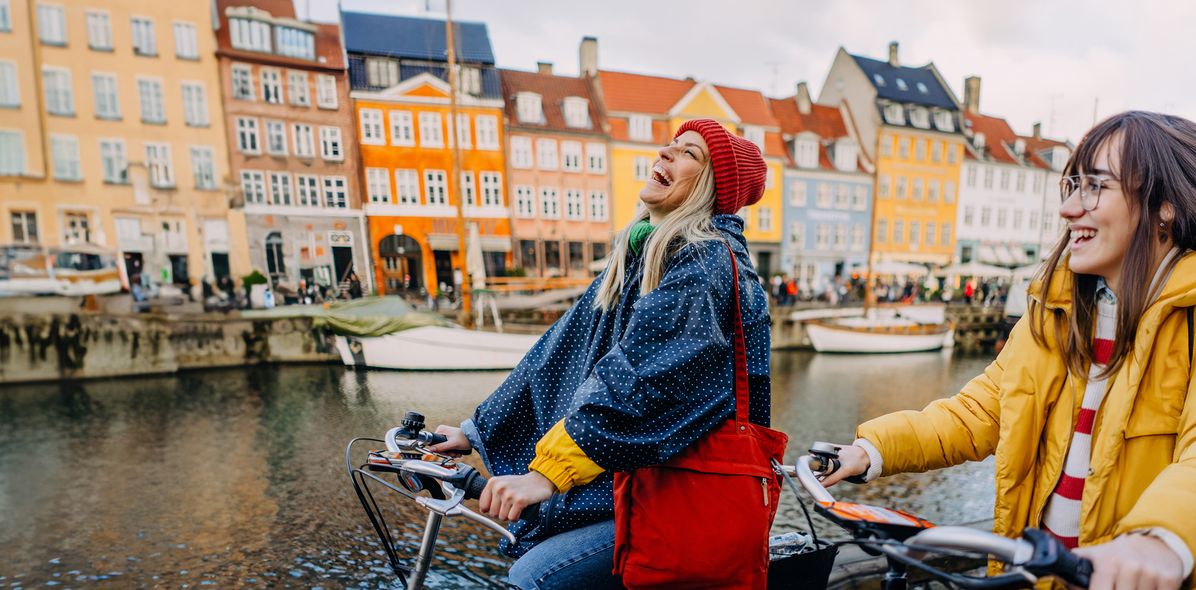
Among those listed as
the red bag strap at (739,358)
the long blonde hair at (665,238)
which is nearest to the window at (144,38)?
the long blonde hair at (665,238)

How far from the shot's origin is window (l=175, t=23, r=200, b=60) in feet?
66.1

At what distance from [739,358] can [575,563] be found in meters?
0.60

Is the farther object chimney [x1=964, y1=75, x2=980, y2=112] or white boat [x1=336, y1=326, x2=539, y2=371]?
chimney [x1=964, y1=75, x2=980, y2=112]

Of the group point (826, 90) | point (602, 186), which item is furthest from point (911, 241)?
point (602, 186)

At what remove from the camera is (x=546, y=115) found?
82.4 feet

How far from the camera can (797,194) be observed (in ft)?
95.5

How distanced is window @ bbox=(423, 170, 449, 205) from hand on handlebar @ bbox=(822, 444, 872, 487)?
23079mm

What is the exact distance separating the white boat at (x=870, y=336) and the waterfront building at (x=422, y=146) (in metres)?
12.3

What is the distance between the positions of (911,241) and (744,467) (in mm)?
34844

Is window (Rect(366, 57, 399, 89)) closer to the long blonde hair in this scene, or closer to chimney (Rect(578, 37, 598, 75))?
chimney (Rect(578, 37, 598, 75))

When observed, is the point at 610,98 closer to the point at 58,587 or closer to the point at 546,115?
the point at 546,115

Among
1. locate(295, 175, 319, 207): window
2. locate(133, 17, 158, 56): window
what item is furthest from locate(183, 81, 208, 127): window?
locate(295, 175, 319, 207): window

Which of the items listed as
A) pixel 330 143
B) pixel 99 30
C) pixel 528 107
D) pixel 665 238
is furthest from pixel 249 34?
pixel 665 238

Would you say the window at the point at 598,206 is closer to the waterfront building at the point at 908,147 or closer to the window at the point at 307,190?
the window at the point at 307,190
